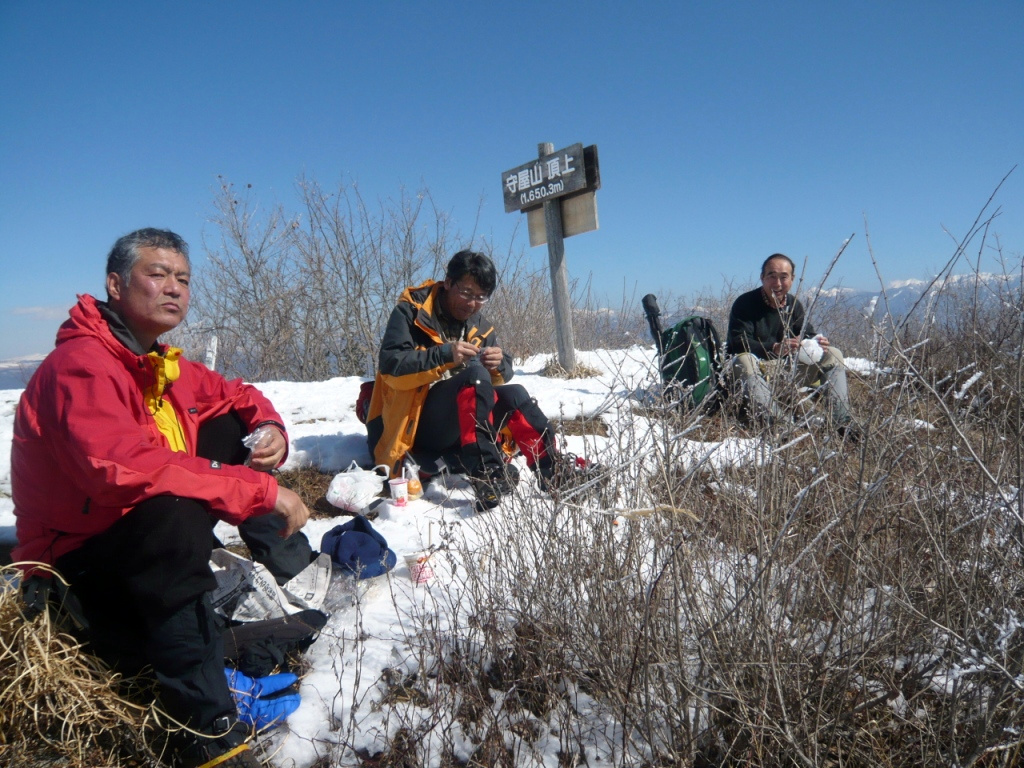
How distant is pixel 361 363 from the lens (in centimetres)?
990

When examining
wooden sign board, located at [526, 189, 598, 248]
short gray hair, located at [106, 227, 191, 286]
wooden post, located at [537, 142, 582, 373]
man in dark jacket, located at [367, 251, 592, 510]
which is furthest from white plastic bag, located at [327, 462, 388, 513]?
wooden sign board, located at [526, 189, 598, 248]

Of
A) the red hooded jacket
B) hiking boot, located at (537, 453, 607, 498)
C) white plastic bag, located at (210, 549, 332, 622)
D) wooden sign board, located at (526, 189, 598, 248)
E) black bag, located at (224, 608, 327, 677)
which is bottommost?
black bag, located at (224, 608, 327, 677)

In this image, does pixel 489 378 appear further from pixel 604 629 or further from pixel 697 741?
pixel 697 741

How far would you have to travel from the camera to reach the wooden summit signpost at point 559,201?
534 centimetres

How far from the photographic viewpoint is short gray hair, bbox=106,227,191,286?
1862 millimetres

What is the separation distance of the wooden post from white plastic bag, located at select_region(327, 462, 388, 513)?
304 cm

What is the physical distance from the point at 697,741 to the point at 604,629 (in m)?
0.31

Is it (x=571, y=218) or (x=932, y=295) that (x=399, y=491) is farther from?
(x=571, y=218)

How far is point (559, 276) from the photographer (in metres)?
5.84

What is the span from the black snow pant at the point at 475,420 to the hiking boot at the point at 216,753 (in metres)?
1.75

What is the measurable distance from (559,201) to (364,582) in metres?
4.34

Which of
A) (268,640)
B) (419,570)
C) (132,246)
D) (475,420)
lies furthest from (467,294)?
(268,640)

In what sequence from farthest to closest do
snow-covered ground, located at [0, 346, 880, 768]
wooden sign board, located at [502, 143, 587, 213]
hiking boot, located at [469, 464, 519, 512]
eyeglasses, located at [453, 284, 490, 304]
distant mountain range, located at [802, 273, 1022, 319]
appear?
wooden sign board, located at [502, 143, 587, 213] → eyeglasses, located at [453, 284, 490, 304] → hiking boot, located at [469, 464, 519, 512] → snow-covered ground, located at [0, 346, 880, 768] → distant mountain range, located at [802, 273, 1022, 319]

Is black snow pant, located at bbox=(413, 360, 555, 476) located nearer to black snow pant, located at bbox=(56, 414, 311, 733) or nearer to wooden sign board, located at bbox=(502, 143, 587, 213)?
black snow pant, located at bbox=(56, 414, 311, 733)
